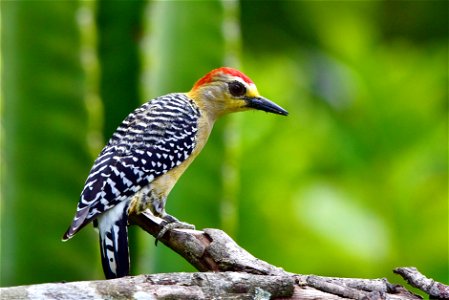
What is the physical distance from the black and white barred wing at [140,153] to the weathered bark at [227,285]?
596mm

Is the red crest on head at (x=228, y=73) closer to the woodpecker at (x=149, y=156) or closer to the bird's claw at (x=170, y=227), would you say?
the woodpecker at (x=149, y=156)

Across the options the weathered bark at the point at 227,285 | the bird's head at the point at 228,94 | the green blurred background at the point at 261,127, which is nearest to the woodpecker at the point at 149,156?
the bird's head at the point at 228,94

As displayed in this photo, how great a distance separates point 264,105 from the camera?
20.8 ft

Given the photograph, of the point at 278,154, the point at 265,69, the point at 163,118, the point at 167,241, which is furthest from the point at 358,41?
the point at 167,241

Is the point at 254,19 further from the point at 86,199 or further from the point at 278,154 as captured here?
the point at 86,199

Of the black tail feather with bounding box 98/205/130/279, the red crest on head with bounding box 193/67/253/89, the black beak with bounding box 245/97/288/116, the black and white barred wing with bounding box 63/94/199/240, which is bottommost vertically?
the black tail feather with bounding box 98/205/130/279

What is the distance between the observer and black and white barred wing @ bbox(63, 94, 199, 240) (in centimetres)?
551

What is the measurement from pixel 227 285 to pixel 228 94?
197 cm

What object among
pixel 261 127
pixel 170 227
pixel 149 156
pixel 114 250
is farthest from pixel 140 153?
pixel 261 127

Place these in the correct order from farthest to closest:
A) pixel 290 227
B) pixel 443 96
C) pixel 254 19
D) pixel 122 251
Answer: pixel 254 19
pixel 443 96
pixel 290 227
pixel 122 251

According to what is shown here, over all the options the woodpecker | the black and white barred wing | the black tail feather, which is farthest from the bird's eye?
the black tail feather

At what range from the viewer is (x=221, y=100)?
646 centimetres

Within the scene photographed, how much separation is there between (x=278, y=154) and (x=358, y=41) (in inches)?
90.6

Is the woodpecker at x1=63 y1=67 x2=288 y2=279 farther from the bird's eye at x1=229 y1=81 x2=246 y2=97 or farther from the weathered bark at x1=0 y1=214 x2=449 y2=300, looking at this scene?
the weathered bark at x1=0 y1=214 x2=449 y2=300
